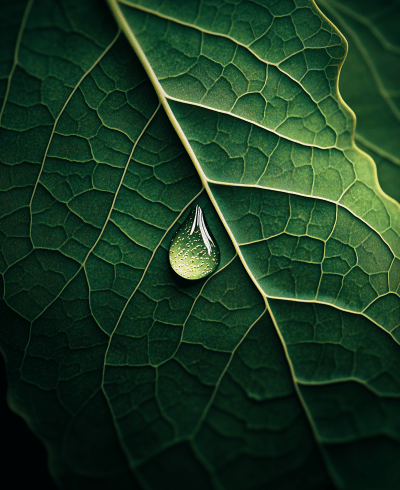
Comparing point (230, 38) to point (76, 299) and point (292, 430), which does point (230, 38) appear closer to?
point (76, 299)

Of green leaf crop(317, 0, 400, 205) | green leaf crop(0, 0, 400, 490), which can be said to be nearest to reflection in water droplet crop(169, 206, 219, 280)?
green leaf crop(0, 0, 400, 490)

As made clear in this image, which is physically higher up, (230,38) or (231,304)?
(230,38)

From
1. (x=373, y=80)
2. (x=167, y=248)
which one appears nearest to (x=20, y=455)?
(x=167, y=248)

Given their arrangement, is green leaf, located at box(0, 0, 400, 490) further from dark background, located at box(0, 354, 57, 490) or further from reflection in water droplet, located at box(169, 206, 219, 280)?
dark background, located at box(0, 354, 57, 490)

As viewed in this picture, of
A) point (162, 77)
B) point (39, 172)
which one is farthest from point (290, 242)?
point (39, 172)

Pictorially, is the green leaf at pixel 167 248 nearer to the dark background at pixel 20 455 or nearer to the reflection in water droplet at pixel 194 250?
the reflection in water droplet at pixel 194 250

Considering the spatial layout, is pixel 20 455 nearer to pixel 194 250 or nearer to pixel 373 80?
pixel 194 250

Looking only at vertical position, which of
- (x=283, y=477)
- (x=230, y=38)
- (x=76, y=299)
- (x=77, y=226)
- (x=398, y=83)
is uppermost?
(x=398, y=83)
